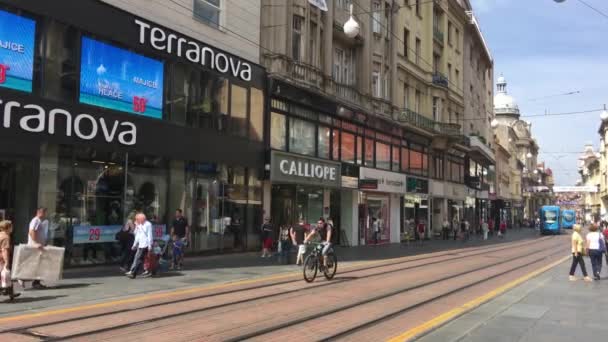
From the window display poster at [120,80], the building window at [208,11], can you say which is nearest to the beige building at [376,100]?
the building window at [208,11]

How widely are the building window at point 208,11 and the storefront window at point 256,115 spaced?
125 inches

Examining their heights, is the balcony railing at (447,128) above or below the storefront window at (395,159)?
above

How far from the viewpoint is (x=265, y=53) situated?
953 inches

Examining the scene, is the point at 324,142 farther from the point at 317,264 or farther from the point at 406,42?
the point at 406,42

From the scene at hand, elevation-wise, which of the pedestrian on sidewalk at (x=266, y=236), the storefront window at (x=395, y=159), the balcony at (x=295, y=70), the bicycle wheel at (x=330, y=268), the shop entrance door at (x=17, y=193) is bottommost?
the bicycle wheel at (x=330, y=268)

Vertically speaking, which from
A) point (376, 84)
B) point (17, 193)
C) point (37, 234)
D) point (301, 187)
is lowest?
point (37, 234)

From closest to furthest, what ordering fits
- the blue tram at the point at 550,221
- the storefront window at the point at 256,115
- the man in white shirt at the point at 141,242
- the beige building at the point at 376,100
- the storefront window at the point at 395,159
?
the man in white shirt at the point at 141,242 → the storefront window at the point at 256,115 → the beige building at the point at 376,100 → the storefront window at the point at 395,159 → the blue tram at the point at 550,221

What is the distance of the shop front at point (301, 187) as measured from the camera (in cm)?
2452

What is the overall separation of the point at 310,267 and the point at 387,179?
20764 millimetres

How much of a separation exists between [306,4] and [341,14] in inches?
162

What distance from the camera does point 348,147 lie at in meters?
30.7

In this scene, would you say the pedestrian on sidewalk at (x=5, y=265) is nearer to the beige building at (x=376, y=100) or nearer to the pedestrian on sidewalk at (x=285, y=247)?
the pedestrian on sidewalk at (x=285, y=247)

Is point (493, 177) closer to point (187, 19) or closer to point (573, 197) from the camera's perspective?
point (187, 19)

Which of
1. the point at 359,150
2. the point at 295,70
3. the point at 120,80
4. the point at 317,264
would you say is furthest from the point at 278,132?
the point at 317,264
